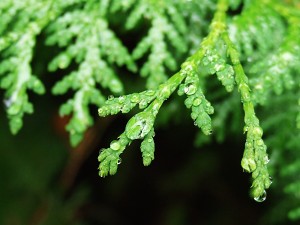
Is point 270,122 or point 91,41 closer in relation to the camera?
point 91,41

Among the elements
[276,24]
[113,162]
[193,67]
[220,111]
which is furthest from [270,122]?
[113,162]

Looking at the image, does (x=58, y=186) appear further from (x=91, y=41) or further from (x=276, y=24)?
(x=276, y=24)

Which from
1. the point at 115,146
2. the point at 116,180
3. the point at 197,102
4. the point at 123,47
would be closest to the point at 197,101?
the point at 197,102

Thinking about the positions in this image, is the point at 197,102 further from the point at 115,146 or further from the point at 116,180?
the point at 116,180

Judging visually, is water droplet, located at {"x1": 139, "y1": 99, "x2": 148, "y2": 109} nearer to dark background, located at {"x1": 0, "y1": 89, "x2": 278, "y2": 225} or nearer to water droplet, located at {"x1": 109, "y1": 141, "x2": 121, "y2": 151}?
water droplet, located at {"x1": 109, "y1": 141, "x2": 121, "y2": 151}

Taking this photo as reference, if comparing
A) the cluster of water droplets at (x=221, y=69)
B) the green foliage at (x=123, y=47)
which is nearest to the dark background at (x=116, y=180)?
the green foliage at (x=123, y=47)

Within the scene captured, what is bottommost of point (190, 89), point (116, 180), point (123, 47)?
point (116, 180)

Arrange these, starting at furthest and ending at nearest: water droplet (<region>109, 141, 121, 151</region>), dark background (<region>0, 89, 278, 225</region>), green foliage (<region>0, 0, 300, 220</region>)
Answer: dark background (<region>0, 89, 278, 225</region>) → green foliage (<region>0, 0, 300, 220</region>) → water droplet (<region>109, 141, 121, 151</region>)

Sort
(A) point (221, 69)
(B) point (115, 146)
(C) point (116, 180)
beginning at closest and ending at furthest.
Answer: (B) point (115, 146) → (A) point (221, 69) → (C) point (116, 180)

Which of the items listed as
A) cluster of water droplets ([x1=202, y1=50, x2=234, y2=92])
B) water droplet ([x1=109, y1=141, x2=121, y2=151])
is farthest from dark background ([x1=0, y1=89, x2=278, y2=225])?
water droplet ([x1=109, y1=141, x2=121, y2=151])

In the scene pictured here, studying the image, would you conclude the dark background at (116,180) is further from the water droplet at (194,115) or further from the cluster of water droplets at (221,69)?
the water droplet at (194,115)

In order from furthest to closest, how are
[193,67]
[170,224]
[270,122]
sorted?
[170,224] < [270,122] < [193,67]
